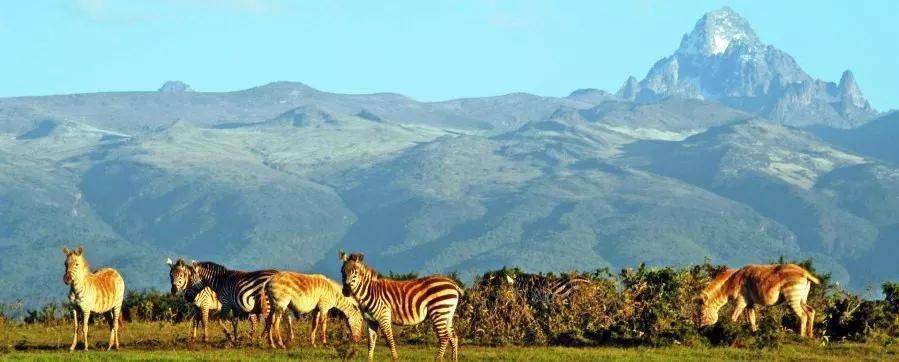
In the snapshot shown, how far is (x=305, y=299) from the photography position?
33031mm

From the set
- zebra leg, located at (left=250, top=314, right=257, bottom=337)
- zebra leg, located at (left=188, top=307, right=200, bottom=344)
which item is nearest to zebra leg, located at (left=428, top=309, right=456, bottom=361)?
zebra leg, located at (left=250, top=314, right=257, bottom=337)

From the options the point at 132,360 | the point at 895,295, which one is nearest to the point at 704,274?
the point at 895,295

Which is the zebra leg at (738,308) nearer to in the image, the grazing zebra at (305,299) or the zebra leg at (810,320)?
the zebra leg at (810,320)

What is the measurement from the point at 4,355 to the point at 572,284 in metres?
14.1

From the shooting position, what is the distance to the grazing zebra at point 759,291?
3356cm

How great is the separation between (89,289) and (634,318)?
13.3 metres

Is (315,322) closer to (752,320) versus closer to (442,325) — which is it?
(442,325)

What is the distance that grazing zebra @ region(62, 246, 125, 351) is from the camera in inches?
1264

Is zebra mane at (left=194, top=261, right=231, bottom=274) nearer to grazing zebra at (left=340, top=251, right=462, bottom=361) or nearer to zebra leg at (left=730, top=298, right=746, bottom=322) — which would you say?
grazing zebra at (left=340, top=251, right=462, bottom=361)

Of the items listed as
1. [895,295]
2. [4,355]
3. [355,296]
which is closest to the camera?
[355,296]

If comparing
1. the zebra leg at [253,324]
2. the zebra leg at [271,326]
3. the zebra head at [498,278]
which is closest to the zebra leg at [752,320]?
the zebra head at [498,278]

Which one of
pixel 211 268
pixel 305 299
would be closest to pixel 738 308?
pixel 305 299

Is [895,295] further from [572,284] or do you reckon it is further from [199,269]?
[199,269]

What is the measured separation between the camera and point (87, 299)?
32.6 m
